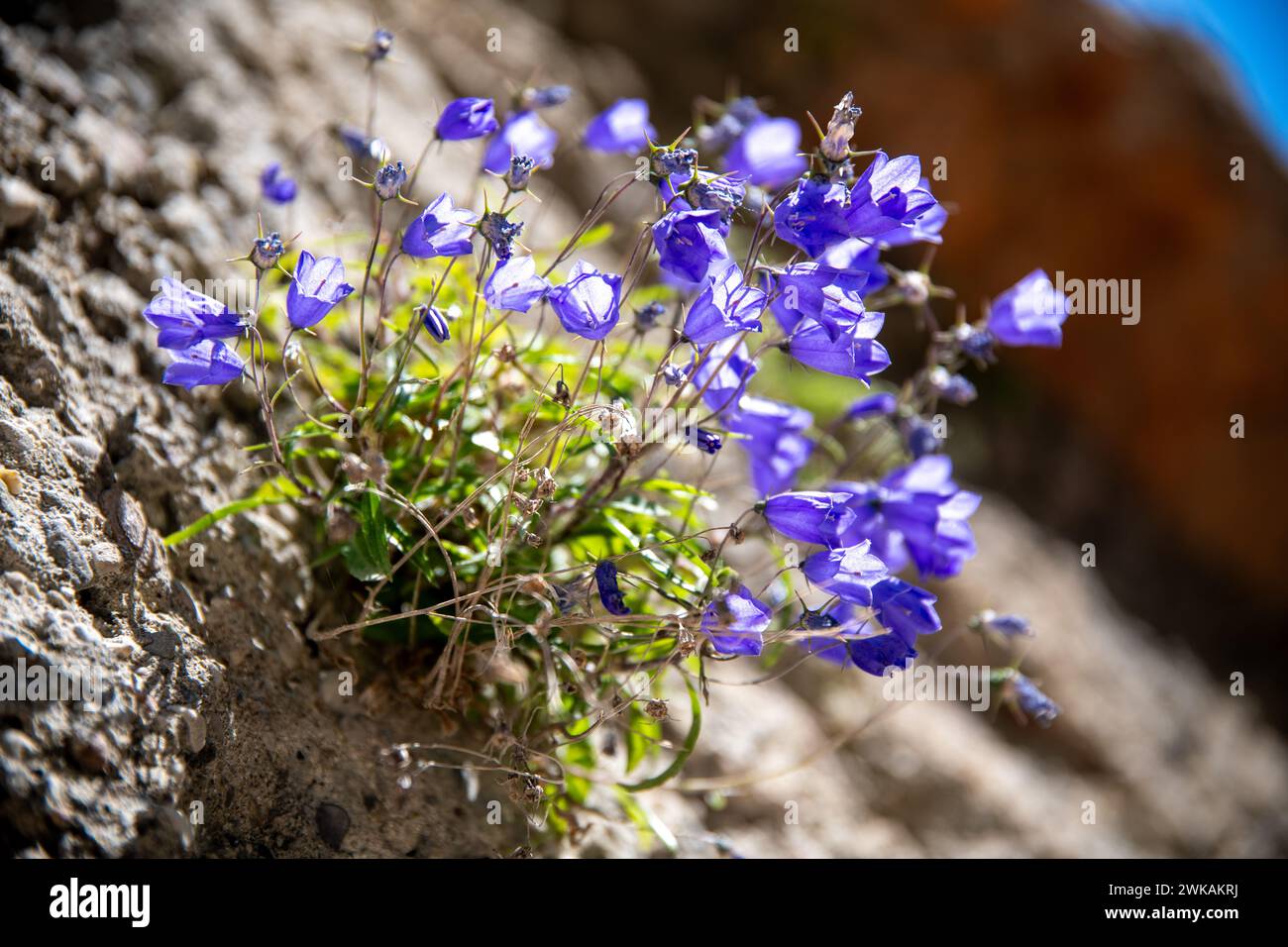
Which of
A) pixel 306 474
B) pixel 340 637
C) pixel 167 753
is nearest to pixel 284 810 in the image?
pixel 167 753

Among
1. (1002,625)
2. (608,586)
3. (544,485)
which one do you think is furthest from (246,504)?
(1002,625)

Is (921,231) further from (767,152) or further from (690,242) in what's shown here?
(690,242)

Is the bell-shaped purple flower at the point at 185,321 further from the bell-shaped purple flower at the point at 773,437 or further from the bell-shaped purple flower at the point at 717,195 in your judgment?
the bell-shaped purple flower at the point at 773,437

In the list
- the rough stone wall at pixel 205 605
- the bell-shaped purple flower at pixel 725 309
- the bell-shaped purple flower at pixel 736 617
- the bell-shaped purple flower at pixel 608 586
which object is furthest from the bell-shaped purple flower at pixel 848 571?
the rough stone wall at pixel 205 605

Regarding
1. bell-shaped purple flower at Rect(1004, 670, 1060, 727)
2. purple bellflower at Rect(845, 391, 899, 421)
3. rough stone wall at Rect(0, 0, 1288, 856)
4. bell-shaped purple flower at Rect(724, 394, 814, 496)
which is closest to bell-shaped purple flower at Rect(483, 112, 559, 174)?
rough stone wall at Rect(0, 0, 1288, 856)

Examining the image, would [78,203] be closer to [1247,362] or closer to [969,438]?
[969,438]
